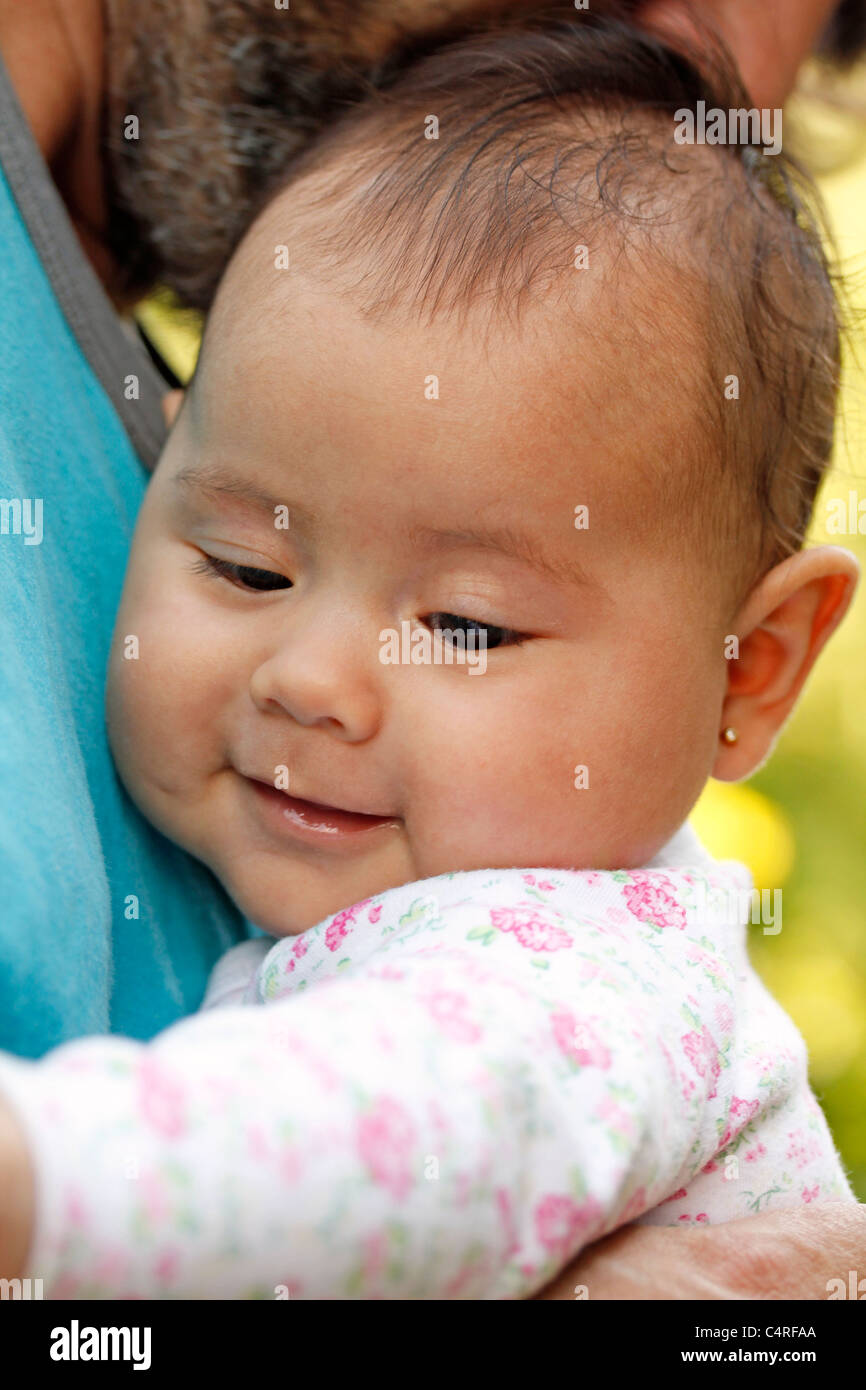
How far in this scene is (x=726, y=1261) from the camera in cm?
100

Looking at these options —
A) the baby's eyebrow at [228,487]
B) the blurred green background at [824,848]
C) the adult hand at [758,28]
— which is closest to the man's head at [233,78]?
the adult hand at [758,28]

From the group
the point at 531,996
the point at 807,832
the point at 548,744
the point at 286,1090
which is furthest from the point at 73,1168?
the point at 807,832

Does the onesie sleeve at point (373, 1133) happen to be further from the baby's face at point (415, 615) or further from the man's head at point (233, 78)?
the man's head at point (233, 78)

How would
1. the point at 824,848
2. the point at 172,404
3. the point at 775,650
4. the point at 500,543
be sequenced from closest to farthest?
the point at 500,543, the point at 775,650, the point at 172,404, the point at 824,848

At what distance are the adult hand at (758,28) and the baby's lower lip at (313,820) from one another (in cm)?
109

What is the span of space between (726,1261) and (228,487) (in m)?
0.75

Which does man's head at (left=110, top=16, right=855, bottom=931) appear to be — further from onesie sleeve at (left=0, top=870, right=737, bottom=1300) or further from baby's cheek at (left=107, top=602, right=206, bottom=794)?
onesie sleeve at (left=0, top=870, right=737, bottom=1300)

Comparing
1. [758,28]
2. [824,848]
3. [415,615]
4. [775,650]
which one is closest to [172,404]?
[415,615]

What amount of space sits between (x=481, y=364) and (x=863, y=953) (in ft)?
8.51

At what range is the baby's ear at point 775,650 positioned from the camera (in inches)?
50.9

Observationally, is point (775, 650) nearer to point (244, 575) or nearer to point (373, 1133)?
point (244, 575)

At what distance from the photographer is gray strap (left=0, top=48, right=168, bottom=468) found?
1.32 meters

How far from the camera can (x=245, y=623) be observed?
45.8 inches

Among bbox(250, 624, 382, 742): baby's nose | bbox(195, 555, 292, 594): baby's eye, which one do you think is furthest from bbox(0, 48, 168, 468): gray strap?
bbox(250, 624, 382, 742): baby's nose
